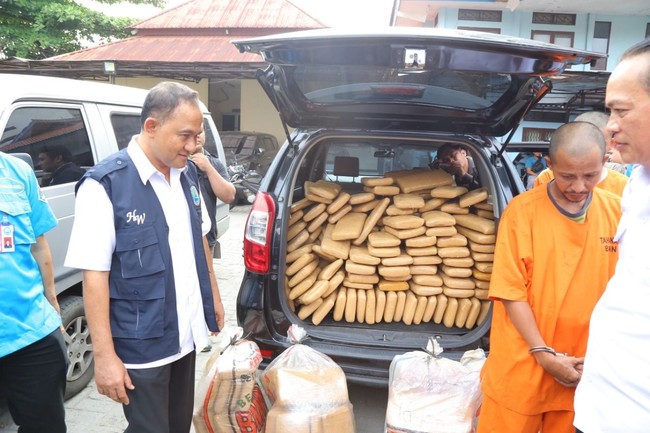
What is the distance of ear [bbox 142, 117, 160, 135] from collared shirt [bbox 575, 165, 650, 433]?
5.28 ft

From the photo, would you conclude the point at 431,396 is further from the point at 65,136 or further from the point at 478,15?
the point at 478,15

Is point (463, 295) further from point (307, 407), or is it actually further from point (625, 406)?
point (625, 406)

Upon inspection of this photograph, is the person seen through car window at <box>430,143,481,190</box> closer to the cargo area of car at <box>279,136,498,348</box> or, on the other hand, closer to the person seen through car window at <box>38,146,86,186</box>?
the cargo area of car at <box>279,136,498,348</box>

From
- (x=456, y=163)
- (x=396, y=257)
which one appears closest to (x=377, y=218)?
(x=396, y=257)

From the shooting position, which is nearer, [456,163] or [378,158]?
[456,163]

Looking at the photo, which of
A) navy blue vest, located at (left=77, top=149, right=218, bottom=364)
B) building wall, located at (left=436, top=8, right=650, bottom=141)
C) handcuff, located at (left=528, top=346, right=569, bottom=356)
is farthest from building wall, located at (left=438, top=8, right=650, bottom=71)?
navy blue vest, located at (left=77, top=149, right=218, bottom=364)

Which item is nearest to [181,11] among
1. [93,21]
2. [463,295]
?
[93,21]

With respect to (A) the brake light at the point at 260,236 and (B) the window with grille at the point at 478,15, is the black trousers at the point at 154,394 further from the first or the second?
(B) the window with grille at the point at 478,15

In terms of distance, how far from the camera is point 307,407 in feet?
7.09

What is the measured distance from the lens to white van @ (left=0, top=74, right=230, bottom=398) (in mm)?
2916

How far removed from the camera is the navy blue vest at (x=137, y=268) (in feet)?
5.81

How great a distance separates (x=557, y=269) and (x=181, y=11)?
63.4ft

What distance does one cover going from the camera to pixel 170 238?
1.91 m

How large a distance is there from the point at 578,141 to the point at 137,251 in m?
1.72
